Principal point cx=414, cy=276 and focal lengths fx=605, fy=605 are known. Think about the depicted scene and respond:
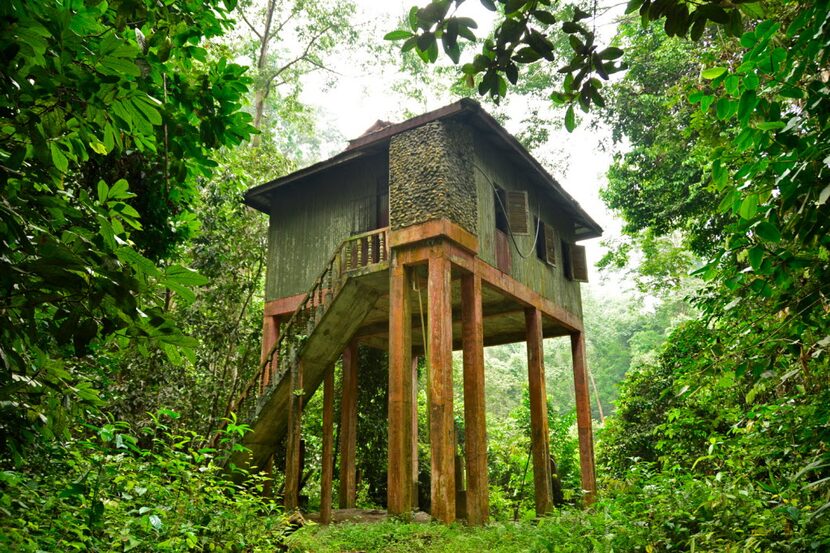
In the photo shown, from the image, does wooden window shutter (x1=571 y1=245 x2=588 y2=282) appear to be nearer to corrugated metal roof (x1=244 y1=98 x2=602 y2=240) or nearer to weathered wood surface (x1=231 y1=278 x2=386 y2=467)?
corrugated metal roof (x1=244 y1=98 x2=602 y2=240)

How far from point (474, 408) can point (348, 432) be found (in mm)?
5124

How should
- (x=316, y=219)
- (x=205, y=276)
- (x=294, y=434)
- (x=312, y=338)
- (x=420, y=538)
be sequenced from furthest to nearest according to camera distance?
(x=316, y=219)
(x=312, y=338)
(x=294, y=434)
(x=420, y=538)
(x=205, y=276)

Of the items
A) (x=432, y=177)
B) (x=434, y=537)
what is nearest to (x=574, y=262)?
(x=432, y=177)

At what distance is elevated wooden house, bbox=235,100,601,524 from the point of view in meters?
10.5

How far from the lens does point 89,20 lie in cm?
263

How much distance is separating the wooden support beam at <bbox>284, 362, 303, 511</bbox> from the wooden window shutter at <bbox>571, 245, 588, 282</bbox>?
8322 mm

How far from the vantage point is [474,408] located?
10.8 m

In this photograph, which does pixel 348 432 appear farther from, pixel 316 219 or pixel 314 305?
pixel 316 219

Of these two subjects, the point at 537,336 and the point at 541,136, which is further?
the point at 541,136

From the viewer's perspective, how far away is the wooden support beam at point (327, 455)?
12680 millimetres

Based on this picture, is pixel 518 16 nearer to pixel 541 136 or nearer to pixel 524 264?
pixel 524 264

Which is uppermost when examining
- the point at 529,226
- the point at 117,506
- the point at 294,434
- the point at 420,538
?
the point at 529,226

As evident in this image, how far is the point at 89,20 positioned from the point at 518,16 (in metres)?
1.84

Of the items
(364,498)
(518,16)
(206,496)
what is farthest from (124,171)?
(364,498)
